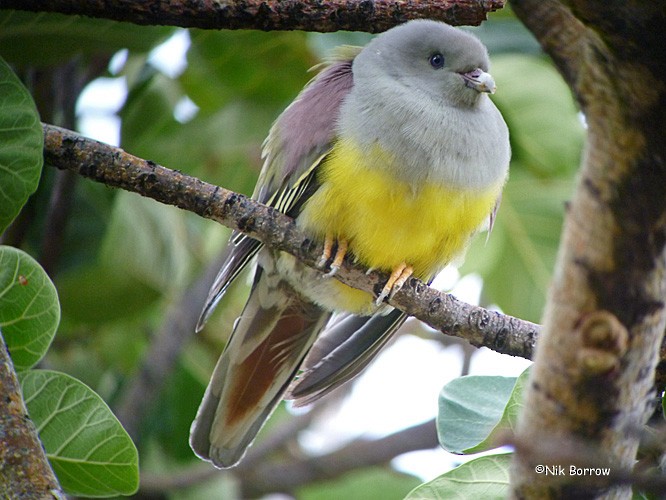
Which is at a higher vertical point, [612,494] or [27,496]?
[612,494]

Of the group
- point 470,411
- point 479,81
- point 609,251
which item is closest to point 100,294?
point 479,81

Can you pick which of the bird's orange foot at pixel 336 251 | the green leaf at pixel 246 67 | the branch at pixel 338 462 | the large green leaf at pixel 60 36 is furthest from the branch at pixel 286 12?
the branch at pixel 338 462

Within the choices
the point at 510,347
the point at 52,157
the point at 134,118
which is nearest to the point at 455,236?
the point at 510,347

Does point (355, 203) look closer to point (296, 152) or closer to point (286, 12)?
point (296, 152)

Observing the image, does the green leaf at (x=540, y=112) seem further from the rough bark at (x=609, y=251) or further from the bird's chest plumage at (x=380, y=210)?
the rough bark at (x=609, y=251)

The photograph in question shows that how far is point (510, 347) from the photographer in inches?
88.9

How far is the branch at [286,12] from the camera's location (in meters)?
2.31

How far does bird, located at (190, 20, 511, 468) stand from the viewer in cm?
273

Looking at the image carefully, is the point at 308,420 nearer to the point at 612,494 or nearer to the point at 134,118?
the point at 134,118

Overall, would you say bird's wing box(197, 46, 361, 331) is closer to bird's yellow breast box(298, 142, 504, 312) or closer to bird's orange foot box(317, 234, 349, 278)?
bird's yellow breast box(298, 142, 504, 312)

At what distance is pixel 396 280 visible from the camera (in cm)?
271

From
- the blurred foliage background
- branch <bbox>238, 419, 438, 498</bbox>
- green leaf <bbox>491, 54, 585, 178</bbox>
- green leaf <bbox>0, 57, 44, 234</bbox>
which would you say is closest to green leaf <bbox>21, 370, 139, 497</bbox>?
green leaf <bbox>0, 57, 44, 234</bbox>

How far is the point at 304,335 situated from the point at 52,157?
1434mm

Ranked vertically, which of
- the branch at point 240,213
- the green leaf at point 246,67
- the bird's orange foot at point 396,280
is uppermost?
the branch at point 240,213
